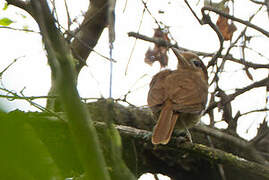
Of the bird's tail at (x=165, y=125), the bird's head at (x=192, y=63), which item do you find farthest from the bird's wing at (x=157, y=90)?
the bird's head at (x=192, y=63)

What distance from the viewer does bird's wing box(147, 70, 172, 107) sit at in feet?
14.9

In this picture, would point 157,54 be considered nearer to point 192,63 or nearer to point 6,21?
point 192,63

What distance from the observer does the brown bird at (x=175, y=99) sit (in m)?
4.17

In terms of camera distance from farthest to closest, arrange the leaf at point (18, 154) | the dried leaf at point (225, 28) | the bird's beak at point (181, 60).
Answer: the bird's beak at point (181, 60)
the dried leaf at point (225, 28)
the leaf at point (18, 154)

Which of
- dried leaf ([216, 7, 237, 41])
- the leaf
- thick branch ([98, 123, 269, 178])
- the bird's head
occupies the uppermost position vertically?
dried leaf ([216, 7, 237, 41])

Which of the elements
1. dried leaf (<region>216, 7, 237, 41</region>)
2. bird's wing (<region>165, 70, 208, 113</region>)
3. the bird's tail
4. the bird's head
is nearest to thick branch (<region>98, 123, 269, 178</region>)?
the bird's tail

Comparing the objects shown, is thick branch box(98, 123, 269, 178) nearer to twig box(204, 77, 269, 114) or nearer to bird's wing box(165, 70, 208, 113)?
bird's wing box(165, 70, 208, 113)

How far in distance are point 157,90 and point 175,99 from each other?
34 centimetres

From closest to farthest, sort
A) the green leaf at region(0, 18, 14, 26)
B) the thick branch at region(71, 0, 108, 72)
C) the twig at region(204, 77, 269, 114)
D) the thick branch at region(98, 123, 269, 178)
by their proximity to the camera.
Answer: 1. the green leaf at region(0, 18, 14, 26)
2. the thick branch at region(98, 123, 269, 178)
3. the thick branch at region(71, 0, 108, 72)
4. the twig at region(204, 77, 269, 114)

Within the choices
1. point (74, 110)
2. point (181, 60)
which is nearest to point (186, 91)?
point (181, 60)

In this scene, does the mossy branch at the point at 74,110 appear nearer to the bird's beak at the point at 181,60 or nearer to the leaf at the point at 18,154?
the leaf at the point at 18,154

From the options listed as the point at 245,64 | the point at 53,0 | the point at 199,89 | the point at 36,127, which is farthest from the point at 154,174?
the point at 36,127

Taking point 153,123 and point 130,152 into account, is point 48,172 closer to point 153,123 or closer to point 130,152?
point 130,152

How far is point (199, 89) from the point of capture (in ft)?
16.4
